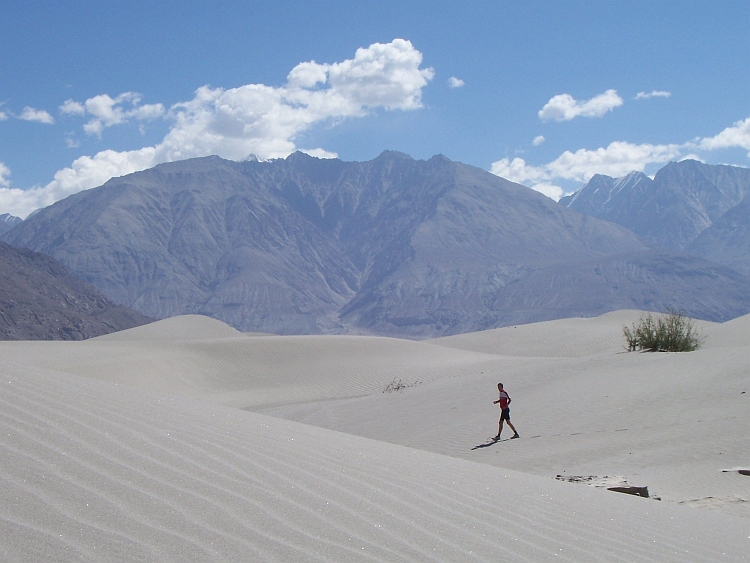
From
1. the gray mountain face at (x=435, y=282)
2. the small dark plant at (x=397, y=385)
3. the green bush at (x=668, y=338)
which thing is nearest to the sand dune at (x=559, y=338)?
the green bush at (x=668, y=338)

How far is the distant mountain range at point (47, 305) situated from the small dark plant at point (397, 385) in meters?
61.4

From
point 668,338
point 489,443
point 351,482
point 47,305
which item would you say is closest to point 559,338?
point 668,338

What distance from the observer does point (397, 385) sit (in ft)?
77.9

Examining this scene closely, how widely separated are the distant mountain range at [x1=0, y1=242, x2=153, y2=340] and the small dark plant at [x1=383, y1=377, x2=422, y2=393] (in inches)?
2416

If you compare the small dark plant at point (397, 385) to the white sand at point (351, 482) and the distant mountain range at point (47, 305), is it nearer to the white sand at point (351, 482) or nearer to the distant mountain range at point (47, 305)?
the white sand at point (351, 482)

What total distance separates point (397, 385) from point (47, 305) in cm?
7222

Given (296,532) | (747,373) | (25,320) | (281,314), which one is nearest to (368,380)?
(747,373)

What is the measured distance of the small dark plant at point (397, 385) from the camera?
22642mm

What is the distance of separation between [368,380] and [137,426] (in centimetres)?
2081

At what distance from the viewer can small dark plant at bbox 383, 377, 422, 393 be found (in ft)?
74.3

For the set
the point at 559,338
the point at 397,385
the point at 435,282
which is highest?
the point at 435,282

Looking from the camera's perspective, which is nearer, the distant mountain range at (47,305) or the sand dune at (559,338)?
the sand dune at (559,338)

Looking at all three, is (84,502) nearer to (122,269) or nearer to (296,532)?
(296,532)

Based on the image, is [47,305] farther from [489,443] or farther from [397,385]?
[489,443]
